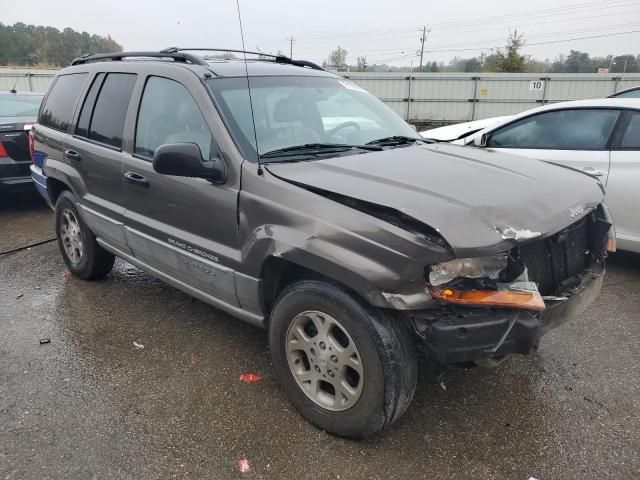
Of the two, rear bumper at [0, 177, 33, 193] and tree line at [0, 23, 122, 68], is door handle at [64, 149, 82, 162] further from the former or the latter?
tree line at [0, 23, 122, 68]

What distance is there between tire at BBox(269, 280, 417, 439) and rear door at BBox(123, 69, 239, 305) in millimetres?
516

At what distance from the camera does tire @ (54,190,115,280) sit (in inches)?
176

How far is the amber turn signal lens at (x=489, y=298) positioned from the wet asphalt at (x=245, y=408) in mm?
847

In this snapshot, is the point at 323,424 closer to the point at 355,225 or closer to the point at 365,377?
the point at 365,377

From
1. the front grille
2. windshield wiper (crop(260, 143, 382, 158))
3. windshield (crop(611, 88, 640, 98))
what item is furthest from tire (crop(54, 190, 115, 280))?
windshield (crop(611, 88, 640, 98))

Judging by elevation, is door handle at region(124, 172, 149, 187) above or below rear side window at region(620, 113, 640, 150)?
below

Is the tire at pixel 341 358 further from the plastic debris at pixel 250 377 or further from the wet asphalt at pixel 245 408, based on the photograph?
the plastic debris at pixel 250 377

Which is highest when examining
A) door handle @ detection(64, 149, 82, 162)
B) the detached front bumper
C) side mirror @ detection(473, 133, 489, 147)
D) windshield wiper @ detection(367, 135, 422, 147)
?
windshield wiper @ detection(367, 135, 422, 147)

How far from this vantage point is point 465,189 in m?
2.52

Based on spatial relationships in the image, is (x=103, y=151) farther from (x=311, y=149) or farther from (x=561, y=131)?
(x=561, y=131)

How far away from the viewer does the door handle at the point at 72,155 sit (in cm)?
Result: 413

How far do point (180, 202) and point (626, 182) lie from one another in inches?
151

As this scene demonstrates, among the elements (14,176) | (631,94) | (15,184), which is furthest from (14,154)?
(631,94)

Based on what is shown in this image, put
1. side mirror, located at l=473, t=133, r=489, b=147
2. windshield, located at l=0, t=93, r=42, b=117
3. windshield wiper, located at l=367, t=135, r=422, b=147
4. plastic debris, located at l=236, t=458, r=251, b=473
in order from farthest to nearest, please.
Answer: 1. windshield, located at l=0, t=93, r=42, b=117
2. side mirror, located at l=473, t=133, r=489, b=147
3. windshield wiper, located at l=367, t=135, r=422, b=147
4. plastic debris, located at l=236, t=458, r=251, b=473
